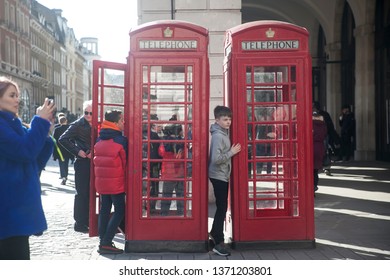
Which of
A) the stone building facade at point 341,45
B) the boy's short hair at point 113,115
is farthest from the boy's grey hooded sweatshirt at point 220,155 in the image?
the stone building facade at point 341,45

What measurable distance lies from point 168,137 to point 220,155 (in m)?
0.56

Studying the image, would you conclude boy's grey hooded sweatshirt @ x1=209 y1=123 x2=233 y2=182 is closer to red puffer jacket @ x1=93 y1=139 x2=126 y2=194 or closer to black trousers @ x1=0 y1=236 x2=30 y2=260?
red puffer jacket @ x1=93 y1=139 x2=126 y2=194

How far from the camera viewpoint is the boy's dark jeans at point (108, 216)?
6.44m

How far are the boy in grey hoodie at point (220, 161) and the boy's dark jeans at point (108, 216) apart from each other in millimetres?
999

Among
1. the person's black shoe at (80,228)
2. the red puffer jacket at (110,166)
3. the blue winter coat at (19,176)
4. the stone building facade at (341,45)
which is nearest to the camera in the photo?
the blue winter coat at (19,176)

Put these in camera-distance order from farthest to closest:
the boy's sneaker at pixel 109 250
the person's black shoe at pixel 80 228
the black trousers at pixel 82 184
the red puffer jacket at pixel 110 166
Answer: the black trousers at pixel 82 184 → the person's black shoe at pixel 80 228 → the boy's sneaker at pixel 109 250 → the red puffer jacket at pixel 110 166

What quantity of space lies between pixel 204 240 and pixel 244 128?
1254 millimetres

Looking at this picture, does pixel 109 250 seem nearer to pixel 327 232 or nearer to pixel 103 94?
pixel 103 94

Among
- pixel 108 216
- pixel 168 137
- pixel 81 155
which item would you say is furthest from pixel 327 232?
pixel 81 155

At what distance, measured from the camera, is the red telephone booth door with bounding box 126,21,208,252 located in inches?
244

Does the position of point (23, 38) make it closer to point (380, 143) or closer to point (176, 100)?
point (380, 143)

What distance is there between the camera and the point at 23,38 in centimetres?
5484

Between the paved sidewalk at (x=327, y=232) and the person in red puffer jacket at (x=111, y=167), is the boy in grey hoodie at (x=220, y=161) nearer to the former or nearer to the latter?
the paved sidewalk at (x=327, y=232)

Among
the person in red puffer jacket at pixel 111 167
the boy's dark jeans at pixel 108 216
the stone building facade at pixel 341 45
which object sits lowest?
the boy's dark jeans at pixel 108 216
